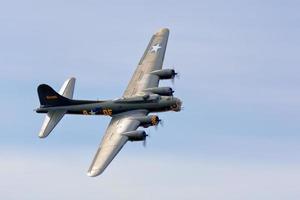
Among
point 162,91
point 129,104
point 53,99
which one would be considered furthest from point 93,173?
point 53,99

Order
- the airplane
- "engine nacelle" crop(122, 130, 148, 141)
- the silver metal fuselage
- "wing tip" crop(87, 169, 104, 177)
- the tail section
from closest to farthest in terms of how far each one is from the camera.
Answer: "wing tip" crop(87, 169, 104, 177), "engine nacelle" crop(122, 130, 148, 141), the airplane, the silver metal fuselage, the tail section

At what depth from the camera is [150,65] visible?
105688 millimetres

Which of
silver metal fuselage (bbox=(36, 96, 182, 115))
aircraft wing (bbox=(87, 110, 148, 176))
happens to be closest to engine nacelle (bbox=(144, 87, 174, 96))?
silver metal fuselage (bbox=(36, 96, 182, 115))

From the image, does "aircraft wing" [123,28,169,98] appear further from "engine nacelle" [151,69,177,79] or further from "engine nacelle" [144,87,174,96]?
"engine nacelle" [144,87,174,96]

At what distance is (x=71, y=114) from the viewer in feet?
341

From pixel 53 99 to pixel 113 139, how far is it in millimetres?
13671

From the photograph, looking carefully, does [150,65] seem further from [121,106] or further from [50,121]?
[50,121]

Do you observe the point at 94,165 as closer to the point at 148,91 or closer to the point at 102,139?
the point at 102,139

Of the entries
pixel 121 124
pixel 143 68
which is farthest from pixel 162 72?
pixel 121 124

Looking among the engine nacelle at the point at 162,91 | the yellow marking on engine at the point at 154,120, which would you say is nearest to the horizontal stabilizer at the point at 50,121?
the engine nacelle at the point at 162,91

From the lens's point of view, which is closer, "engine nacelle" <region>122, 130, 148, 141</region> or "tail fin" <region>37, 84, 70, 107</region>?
"engine nacelle" <region>122, 130, 148, 141</region>

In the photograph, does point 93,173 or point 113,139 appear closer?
point 93,173

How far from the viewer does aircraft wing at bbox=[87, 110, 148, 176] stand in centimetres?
8854

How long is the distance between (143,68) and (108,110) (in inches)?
327
